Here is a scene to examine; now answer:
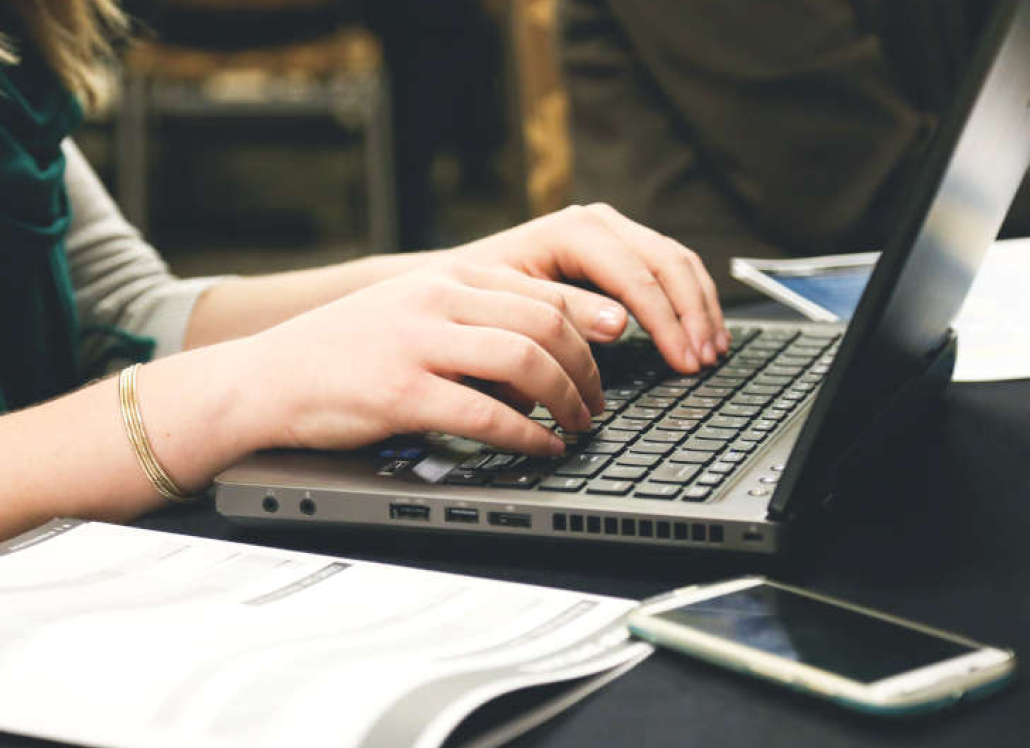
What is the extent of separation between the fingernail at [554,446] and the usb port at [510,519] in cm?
5

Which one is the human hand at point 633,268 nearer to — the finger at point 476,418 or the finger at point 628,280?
the finger at point 628,280

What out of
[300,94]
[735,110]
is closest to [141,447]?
[735,110]

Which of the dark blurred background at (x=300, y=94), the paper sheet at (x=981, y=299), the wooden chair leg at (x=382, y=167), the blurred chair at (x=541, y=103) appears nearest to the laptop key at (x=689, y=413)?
the paper sheet at (x=981, y=299)

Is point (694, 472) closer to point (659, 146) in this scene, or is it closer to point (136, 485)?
point (136, 485)

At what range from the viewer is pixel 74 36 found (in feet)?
3.32

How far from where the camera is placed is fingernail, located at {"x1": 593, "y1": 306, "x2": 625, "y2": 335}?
2.06ft

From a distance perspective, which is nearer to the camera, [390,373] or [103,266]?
[390,373]

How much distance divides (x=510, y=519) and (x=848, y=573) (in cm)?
13

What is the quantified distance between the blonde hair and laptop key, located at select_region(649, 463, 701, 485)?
0.66 meters

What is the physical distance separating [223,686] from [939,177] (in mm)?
282

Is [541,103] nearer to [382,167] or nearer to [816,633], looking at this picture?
[816,633]

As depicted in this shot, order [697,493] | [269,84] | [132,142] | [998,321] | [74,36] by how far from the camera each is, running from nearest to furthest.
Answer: [697,493], [998,321], [74,36], [132,142], [269,84]

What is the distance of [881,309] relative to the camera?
0.42m

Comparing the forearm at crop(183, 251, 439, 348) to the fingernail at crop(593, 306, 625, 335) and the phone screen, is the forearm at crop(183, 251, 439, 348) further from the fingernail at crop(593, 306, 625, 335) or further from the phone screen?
the phone screen
